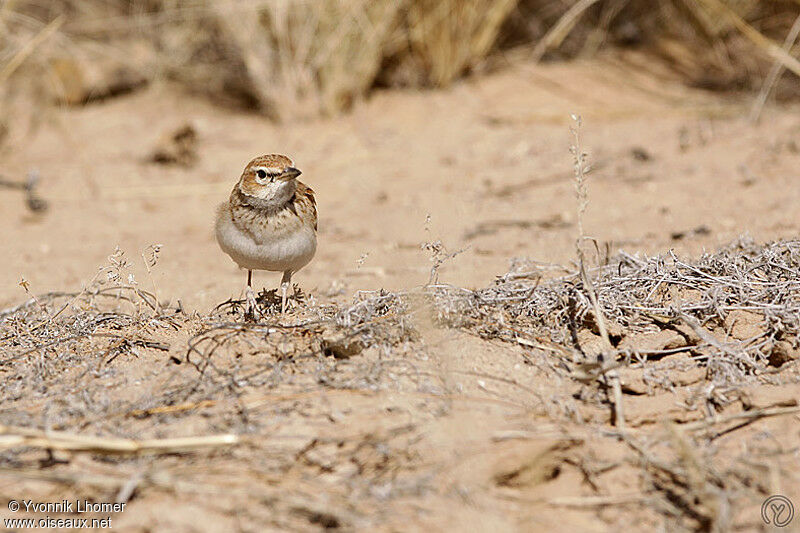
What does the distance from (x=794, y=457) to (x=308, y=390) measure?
1757 millimetres

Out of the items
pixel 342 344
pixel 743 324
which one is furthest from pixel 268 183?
pixel 743 324

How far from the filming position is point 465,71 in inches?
348

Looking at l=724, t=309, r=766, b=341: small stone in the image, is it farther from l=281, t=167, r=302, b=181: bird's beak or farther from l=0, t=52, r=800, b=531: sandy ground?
l=281, t=167, r=302, b=181: bird's beak

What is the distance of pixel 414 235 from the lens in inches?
234

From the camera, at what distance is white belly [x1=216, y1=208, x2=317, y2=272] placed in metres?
3.97

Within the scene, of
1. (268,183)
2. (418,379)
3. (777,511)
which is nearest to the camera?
(777,511)

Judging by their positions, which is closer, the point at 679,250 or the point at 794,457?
the point at 794,457

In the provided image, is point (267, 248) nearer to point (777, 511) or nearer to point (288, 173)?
point (288, 173)

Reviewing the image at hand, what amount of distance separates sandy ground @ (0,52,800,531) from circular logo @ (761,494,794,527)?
4 cm

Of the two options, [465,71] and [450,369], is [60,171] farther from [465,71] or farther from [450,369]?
[450,369]

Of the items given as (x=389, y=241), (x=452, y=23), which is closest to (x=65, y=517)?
(x=389, y=241)

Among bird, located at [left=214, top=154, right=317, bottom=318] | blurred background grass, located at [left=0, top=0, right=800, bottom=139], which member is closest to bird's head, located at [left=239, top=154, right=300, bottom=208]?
bird, located at [left=214, top=154, right=317, bottom=318]

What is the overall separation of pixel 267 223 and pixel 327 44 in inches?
171

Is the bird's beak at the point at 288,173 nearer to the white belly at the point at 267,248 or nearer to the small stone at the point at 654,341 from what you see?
the white belly at the point at 267,248
